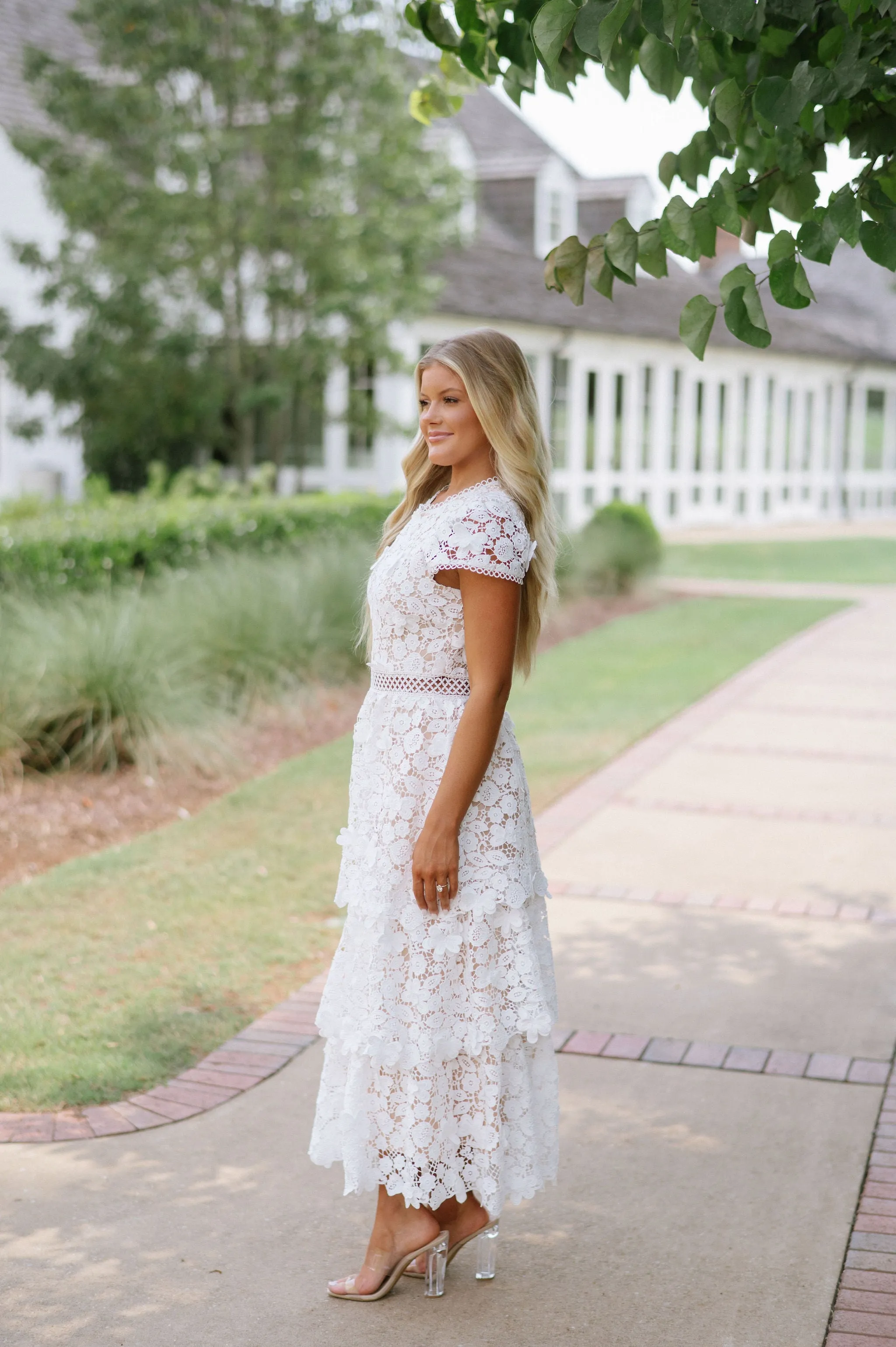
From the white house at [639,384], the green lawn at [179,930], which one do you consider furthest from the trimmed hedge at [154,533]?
the white house at [639,384]

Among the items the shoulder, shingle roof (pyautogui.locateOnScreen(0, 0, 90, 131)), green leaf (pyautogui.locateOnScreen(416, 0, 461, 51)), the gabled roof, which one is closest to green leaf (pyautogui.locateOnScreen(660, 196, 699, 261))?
the shoulder

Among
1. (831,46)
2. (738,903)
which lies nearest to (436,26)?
(831,46)

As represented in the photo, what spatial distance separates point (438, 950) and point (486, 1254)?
76cm

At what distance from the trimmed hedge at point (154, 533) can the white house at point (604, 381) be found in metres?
3.80

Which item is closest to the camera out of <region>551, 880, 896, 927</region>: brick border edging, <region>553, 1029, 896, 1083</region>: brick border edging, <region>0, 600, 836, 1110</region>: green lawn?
<region>553, 1029, 896, 1083</region>: brick border edging

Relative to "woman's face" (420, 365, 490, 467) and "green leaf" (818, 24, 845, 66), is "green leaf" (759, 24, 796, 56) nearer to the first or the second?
"green leaf" (818, 24, 845, 66)

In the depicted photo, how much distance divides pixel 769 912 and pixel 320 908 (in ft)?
5.96

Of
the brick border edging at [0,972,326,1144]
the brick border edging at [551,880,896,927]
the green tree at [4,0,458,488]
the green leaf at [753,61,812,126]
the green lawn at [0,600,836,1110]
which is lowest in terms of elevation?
the brick border edging at [0,972,326,1144]

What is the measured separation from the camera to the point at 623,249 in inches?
129

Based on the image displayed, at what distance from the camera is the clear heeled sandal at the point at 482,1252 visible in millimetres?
3291

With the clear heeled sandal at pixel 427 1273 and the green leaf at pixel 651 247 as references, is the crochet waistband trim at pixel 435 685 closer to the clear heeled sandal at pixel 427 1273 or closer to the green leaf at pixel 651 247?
the green leaf at pixel 651 247

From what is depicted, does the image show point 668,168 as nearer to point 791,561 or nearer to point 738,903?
point 738,903

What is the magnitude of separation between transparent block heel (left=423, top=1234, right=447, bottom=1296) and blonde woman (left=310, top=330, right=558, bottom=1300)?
0.03 m

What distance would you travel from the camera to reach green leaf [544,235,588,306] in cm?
342
